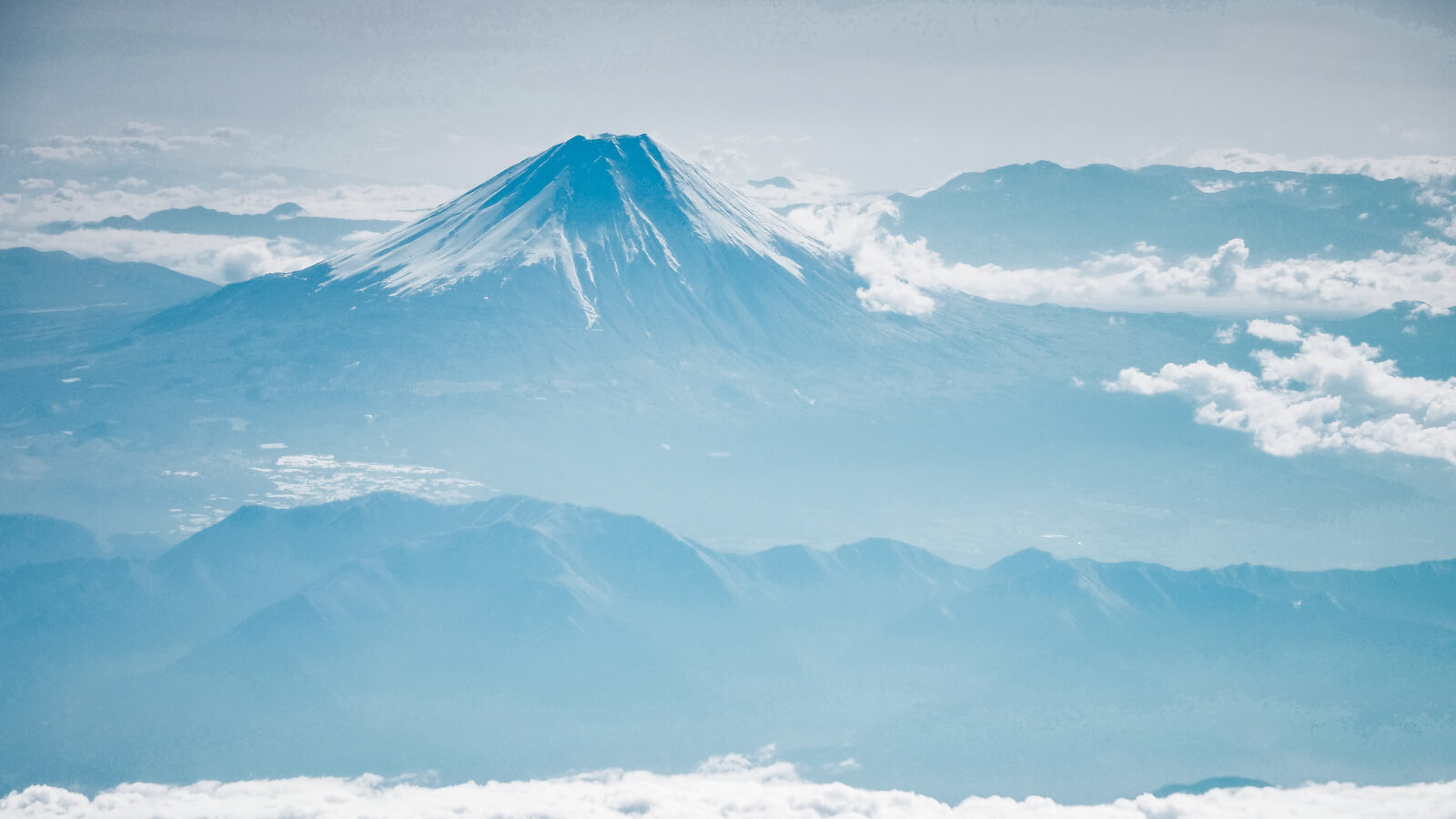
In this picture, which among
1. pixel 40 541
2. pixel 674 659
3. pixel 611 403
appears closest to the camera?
pixel 674 659

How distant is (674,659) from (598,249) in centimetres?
8516

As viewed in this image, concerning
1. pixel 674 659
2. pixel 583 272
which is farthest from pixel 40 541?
pixel 583 272

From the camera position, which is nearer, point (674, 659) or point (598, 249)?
point (674, 659)

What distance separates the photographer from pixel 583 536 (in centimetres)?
12631

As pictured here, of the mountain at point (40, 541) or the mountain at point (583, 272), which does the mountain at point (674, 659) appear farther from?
the mountain at point (583, 272)

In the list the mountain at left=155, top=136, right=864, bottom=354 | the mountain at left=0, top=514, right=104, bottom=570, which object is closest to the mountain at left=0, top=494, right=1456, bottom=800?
the mountain at left=0, top=514, right=104, bottom=570

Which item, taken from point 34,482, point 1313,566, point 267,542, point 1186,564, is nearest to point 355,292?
point 34,482

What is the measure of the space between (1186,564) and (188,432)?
10808 centimetres

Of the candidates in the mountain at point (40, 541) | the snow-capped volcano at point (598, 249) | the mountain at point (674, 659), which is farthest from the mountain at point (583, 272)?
the mountain at point (40, 541)

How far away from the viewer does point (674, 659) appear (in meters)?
114

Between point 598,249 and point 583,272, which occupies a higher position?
point 598,249

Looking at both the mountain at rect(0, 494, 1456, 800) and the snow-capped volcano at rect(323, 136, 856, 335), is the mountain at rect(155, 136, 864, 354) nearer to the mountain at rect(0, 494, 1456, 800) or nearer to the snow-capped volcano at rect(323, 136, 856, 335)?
the snow-capped volcano at rect(323, 136, 856, 335)

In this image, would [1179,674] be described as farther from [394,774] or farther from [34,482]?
[34,482]

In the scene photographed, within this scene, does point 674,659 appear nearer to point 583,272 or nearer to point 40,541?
point 40,541
